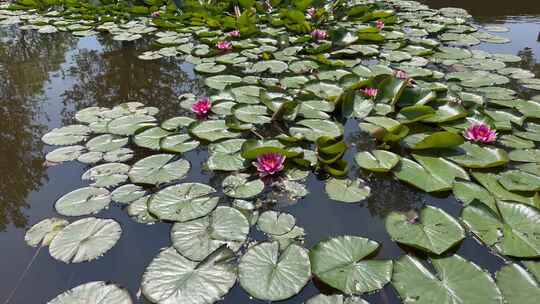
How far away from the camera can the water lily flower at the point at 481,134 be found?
2465 millimetres

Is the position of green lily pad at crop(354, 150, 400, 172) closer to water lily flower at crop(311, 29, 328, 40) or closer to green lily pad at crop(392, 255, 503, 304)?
green lily pad at crop(392, 255, 503, 304)

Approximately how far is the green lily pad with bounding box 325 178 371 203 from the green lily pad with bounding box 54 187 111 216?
129 centimetres

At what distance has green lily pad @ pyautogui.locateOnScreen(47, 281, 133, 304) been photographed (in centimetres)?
149

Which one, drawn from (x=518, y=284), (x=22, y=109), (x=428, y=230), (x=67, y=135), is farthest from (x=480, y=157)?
(x=22, y=109)

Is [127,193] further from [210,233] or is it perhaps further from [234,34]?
[234,34]

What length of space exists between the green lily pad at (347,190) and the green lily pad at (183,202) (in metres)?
0.68

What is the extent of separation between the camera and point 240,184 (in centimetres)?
221

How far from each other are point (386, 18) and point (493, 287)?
466 cm

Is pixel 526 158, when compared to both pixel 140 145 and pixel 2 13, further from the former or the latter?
pixel 2 13

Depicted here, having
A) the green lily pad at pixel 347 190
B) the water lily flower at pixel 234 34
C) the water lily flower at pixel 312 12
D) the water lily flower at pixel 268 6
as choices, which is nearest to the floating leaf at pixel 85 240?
the green lily pad at pixel 347 190

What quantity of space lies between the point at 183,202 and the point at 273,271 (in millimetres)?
681

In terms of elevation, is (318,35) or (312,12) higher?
(312,12)

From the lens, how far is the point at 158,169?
2336mm

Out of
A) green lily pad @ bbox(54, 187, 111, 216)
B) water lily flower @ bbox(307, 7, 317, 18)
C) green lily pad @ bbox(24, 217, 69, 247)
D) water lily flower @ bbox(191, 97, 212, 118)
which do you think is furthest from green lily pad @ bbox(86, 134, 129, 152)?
water lily flower @ bbox(307, 7, 317, 18)
